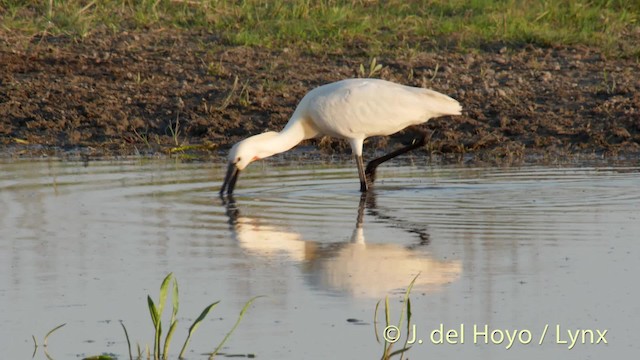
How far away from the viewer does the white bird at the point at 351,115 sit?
31.5ft

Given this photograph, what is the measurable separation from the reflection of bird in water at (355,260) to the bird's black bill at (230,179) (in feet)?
4.46

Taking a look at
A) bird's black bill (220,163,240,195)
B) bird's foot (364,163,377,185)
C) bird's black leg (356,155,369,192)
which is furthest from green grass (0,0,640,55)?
bird's black bill (220,163,240,195)

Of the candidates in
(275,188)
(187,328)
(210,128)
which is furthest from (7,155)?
(187,328)

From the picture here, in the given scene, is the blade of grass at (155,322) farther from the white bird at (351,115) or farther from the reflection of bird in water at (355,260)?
the white bird at (351,115)

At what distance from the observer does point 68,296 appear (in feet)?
20.0

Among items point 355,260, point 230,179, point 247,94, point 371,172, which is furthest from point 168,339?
point 247,94

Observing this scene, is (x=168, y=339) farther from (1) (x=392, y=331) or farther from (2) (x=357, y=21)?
(2) (x=357, y=21)

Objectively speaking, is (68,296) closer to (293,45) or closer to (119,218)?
(119,218)

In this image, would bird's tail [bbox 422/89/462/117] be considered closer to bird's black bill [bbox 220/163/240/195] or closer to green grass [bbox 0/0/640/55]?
bird's black bill [bbox 220/163/240/195]

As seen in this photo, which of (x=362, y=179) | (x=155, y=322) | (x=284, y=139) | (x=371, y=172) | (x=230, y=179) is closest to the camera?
(x=155, y=322)

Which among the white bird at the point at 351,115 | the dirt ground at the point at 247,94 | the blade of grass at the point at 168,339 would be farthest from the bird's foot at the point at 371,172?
the blade of grass at the point at 168,339

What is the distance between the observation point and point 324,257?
22.8 feet

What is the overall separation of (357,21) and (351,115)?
17.9 ft

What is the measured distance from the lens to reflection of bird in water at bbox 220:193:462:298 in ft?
20.7
